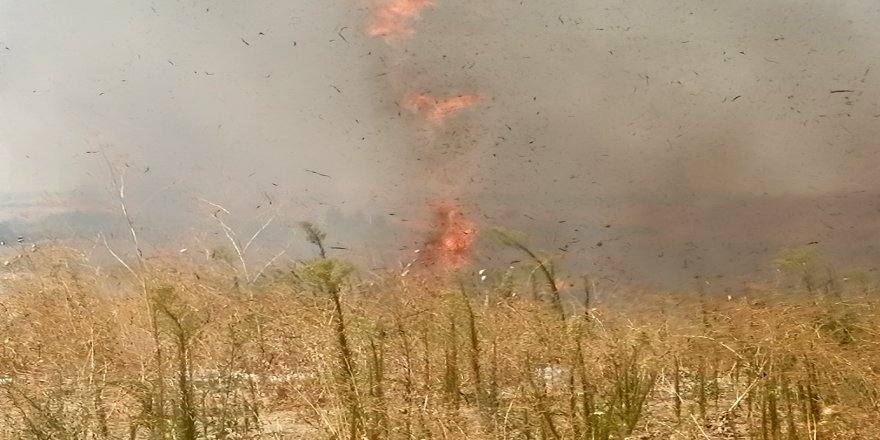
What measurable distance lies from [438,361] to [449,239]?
1.65ft

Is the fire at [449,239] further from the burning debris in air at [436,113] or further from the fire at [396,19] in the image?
the fire at [396,19]

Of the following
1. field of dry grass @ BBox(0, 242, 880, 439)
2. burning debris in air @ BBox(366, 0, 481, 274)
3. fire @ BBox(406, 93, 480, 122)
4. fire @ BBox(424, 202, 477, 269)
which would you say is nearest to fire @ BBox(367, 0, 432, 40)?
burning debris in air @ BBox(366, 0, 481, 274)

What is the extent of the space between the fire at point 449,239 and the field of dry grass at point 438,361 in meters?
0.09

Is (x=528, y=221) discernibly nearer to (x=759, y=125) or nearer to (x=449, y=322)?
(x=449, y=322)

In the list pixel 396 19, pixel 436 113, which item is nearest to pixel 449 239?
pixel 436 113

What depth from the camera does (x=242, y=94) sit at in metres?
2.85

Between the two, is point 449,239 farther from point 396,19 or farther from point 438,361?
point 396,19

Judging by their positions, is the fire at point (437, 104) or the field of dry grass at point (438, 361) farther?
the fire at point (437, 104)

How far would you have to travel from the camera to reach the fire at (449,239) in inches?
103

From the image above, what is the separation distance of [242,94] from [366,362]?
122cm

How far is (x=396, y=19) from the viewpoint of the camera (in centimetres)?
279

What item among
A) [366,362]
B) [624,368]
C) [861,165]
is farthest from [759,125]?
[366,362]

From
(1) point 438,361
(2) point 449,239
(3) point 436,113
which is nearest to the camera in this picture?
(1) point 438,361

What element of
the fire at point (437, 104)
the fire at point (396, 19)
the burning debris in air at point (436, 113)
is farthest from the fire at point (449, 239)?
the fire at point (396, 19)
